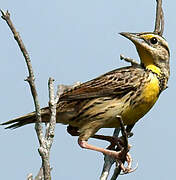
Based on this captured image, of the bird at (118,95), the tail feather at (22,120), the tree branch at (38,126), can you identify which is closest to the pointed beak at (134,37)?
the bird at (118,95)

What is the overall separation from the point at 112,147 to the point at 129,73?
87cm

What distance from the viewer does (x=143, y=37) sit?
5.98 m

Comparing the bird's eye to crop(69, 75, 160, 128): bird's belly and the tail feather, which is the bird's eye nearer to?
crop(69, 75, 160, 128): bird's belly

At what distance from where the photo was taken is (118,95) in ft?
19.2

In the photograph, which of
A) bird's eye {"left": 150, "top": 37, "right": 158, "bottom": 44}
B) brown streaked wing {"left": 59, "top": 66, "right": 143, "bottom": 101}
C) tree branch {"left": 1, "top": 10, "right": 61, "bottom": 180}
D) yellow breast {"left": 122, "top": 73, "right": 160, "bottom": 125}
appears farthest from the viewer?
bird's eye {"left": 150, "top": 37, "right": 158, "bottom": 44}

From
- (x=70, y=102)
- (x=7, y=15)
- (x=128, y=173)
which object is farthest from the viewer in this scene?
(x=70, y=102)

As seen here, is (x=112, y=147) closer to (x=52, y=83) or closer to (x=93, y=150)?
(x=93, y=150)

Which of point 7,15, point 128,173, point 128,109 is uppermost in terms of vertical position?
point 7,15

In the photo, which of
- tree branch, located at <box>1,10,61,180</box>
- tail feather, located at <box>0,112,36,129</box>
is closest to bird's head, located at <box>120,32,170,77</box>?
tail feather, located at <box>0,112,36,129</box>

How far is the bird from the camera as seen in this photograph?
5.73 metres

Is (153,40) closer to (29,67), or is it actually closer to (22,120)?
(22,120)

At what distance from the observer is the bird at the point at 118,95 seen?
573 cm

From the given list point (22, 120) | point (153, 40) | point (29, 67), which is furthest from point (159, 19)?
point (29, 67)

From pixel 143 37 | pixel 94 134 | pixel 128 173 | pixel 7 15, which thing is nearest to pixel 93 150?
pixel 94 134
